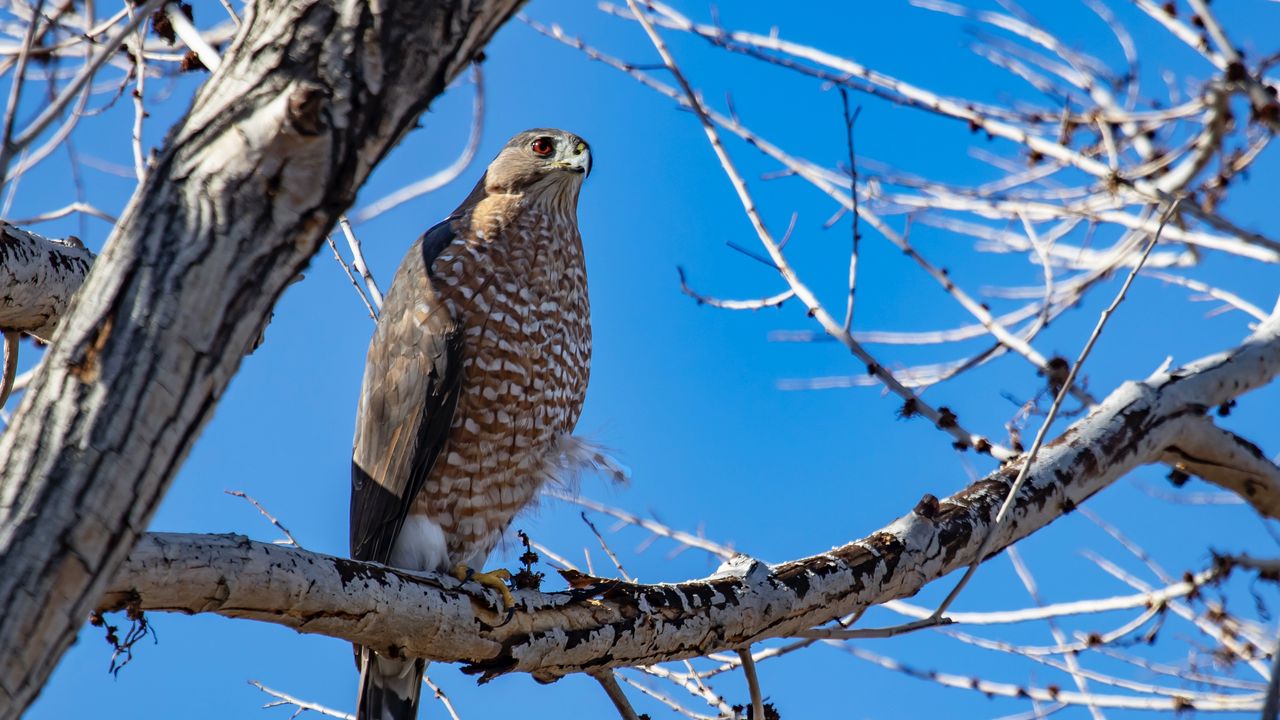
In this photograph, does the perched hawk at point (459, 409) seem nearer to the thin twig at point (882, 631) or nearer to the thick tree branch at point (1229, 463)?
the thin twig at point (882, 631)

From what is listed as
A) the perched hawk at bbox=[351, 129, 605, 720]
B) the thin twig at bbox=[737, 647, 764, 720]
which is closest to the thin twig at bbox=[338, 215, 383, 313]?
the perched hawk at bbox=[351, 129, 605, 720]

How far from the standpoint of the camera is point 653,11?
451 cm

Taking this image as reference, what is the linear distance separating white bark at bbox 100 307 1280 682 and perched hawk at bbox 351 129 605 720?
981mm

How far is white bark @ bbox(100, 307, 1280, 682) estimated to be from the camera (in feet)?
8.75

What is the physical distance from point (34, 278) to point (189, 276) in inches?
93.8

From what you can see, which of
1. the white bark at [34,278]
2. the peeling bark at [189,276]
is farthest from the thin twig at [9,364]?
the peeling bark at [189,276]

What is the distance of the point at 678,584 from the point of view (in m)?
3.55

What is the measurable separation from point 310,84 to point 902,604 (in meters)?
3.47

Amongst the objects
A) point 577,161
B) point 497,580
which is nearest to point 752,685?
point 497,580

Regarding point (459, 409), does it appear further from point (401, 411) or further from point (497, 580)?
point (497, 580)

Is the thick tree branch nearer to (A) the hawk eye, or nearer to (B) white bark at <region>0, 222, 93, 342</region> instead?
(A) the hawk eye

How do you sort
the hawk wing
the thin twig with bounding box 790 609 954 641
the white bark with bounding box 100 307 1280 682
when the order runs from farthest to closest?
1. the hawk wing
2. the thin twig with bounding box 790 609 954 641
3. the white bark with bounding box 100 307 1280 682

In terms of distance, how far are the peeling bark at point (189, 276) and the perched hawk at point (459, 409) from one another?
97.7 inches

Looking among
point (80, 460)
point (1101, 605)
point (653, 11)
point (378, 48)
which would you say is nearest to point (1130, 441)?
point (1101, 605)
